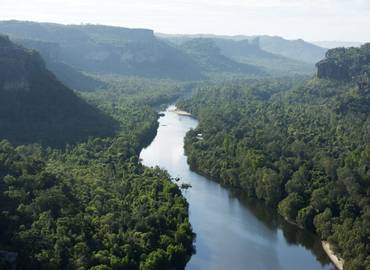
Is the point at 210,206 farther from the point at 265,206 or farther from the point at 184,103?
the point at 184,103

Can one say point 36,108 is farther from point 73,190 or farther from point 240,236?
point 240,236

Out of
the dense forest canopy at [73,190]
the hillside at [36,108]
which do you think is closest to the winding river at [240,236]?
the dense forest canopy at [73,190]

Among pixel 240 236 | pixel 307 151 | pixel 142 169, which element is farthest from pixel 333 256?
pixel 307 151

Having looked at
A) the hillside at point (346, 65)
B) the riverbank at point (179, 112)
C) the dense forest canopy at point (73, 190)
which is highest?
the hillside at point (346, 65)

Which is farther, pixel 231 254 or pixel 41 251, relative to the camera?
pixel 231 254

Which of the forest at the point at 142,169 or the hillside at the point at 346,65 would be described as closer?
the forest at the point at 142,169

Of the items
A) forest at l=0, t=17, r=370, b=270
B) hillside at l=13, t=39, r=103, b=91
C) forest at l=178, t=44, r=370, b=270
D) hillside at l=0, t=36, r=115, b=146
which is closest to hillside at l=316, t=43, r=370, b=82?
forest at l=178, t=44, r=370, b=270

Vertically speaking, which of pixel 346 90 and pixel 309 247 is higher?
pixel 346 90

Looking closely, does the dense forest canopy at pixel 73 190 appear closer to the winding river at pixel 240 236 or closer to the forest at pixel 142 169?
the forest at pixel 142 169

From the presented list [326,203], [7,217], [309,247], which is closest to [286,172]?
[326,203]
